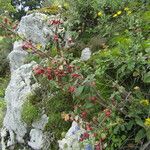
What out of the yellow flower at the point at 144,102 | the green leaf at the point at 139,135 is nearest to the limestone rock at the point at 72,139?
the green leaf at the point at 139,135

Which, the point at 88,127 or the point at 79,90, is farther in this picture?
the point at 79,90

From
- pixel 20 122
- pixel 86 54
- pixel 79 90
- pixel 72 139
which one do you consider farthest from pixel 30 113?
pixel 79 90

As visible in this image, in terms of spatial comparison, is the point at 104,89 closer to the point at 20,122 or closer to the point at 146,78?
the point at 146,78

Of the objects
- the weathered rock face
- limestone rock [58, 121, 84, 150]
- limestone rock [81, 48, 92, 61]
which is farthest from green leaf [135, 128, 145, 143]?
limestone rock [81, 48, 92, 61]

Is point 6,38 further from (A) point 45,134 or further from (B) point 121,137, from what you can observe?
(B) point 121,137

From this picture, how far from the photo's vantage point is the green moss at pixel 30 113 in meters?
5.26

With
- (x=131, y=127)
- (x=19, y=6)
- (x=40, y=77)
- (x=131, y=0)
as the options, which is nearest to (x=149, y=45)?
(x=131, y=127)

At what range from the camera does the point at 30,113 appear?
530 centimetres

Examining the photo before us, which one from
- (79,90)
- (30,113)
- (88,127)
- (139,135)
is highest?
(79,90)

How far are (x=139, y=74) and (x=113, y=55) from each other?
48 centimetres

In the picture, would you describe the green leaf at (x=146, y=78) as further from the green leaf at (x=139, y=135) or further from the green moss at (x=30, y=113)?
the green moss at (x=30, y=113)

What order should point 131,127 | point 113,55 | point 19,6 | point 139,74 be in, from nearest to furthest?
1. point 131,127
2. point 139,74
3. point 113,55
4. point 19,6

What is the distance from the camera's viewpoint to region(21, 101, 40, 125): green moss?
207 inches

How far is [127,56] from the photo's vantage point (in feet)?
14.7
